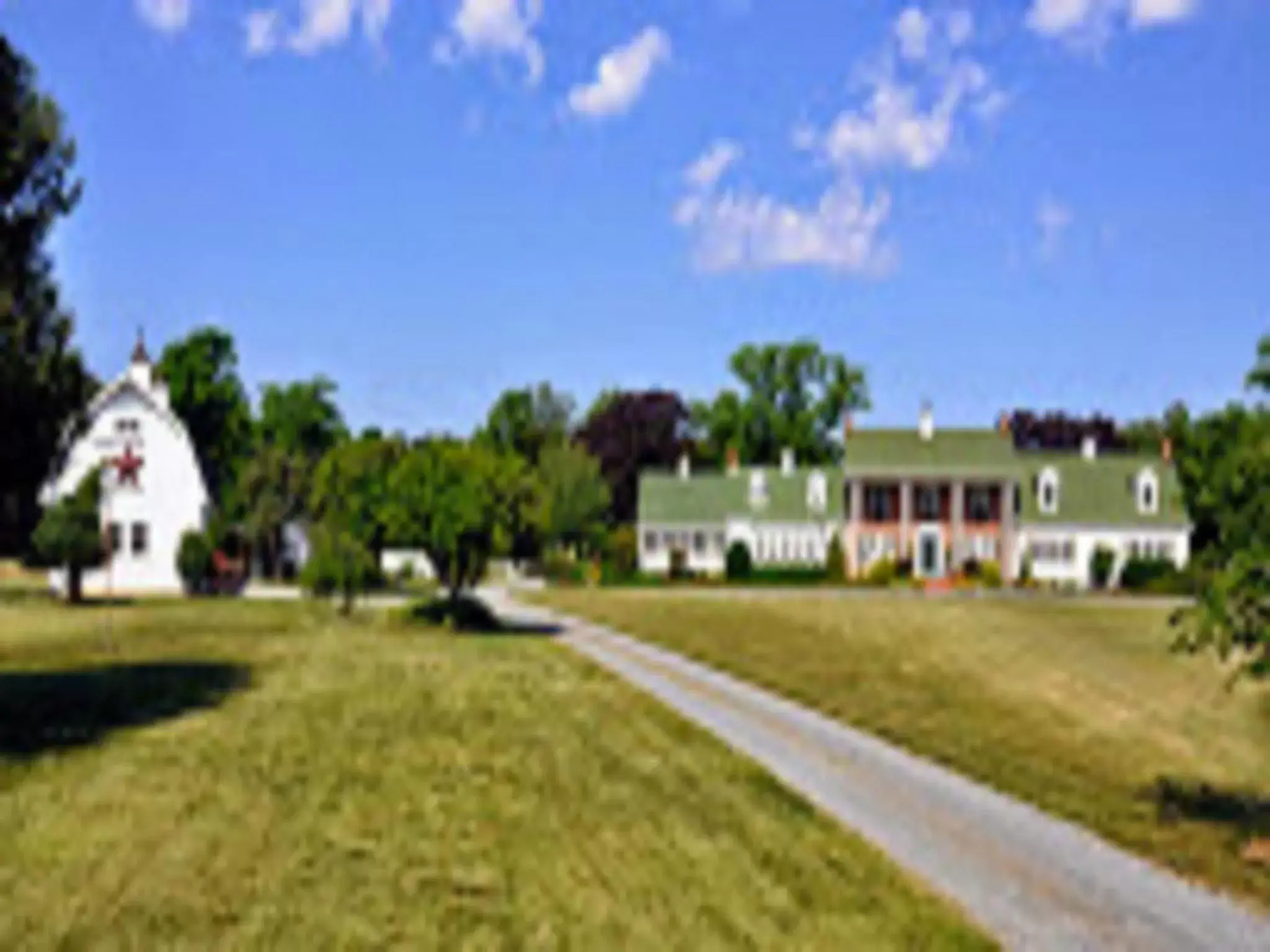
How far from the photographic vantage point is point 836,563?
65750 mm

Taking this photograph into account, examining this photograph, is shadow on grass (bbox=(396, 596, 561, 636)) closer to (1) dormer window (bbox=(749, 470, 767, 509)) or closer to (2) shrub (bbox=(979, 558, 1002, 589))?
(2) shrub (bbox=(979, 558, 1002, 589))

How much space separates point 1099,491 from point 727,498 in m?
19.3

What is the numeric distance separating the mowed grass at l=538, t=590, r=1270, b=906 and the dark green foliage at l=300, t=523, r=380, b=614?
753 centimetres

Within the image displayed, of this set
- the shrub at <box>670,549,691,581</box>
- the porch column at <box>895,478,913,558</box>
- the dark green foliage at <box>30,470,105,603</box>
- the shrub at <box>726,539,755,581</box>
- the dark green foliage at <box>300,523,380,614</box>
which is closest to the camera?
the dark green foliage at <box>300,523,380,614</box>

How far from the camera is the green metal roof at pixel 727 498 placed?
2933 inches

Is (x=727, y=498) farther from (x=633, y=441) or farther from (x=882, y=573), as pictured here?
(x=633, y=441)

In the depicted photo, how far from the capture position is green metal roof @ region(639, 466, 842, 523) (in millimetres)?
74500

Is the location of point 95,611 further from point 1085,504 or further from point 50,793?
point 1085,504

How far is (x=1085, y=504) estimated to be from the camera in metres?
70.1

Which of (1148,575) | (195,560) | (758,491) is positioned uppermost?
(758,491)

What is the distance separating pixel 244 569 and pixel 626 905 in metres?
51.3

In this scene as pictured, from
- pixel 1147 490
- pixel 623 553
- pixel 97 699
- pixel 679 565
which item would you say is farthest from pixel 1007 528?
pixel 97 699

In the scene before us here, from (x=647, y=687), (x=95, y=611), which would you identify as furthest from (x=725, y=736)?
(x=95, y=611)

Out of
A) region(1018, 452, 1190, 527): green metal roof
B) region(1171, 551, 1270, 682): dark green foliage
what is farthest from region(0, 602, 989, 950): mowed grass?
region(1018, 452, 1190, 527): green metal roof
